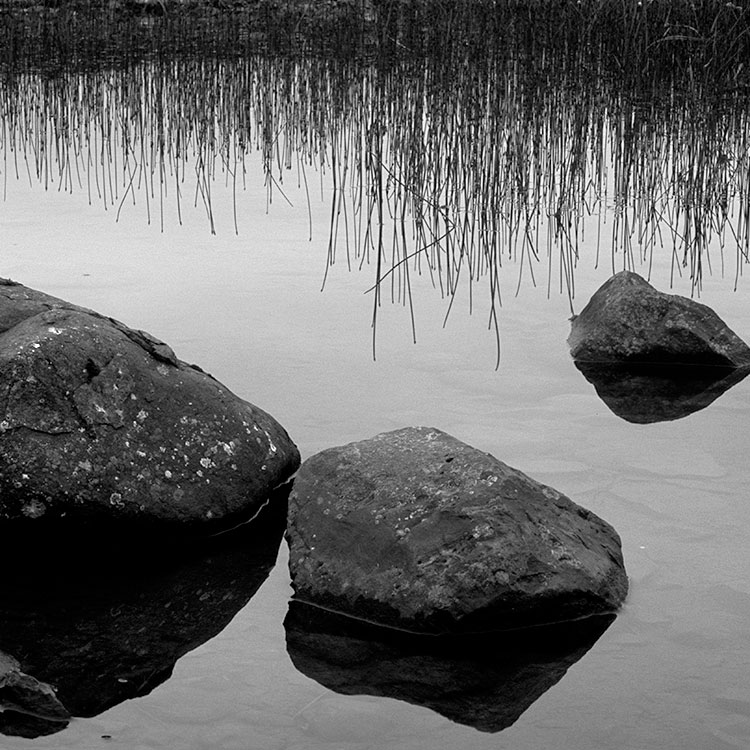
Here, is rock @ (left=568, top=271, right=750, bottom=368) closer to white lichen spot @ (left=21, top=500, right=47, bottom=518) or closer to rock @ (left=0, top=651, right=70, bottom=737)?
white lichen spot @ (left=21, top=500, right=47, bottom=518)

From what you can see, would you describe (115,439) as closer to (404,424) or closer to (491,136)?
(404,424)

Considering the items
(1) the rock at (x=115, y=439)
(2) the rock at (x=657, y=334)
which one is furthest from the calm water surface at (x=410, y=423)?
(1) the rock at (x=115, y=439)

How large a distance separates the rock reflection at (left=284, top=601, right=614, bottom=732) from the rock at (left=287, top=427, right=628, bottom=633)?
0.03 m

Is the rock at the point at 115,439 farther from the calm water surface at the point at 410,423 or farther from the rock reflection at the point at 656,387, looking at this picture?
the rock reflection at the point at 656,387

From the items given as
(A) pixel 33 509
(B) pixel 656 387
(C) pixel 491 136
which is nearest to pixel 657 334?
(B) pixel 656 387

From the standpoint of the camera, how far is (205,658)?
159cm

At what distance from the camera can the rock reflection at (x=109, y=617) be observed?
1461mm

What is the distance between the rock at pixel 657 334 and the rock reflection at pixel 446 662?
128 centimetres

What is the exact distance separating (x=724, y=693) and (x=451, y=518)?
0.47 m

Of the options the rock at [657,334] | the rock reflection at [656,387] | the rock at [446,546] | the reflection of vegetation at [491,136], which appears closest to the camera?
the rock at [446,546]

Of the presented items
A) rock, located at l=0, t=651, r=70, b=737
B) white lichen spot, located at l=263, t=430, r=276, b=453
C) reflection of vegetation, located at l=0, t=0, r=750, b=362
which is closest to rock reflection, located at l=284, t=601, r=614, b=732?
rock, located at l=0, t=651, r=70, b=737

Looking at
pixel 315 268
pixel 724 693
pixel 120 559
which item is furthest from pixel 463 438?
pixel 315 268

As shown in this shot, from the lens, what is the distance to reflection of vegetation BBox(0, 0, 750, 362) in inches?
141

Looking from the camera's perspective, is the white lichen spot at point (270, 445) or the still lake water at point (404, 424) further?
the white lichen spot at point (270, 445)
